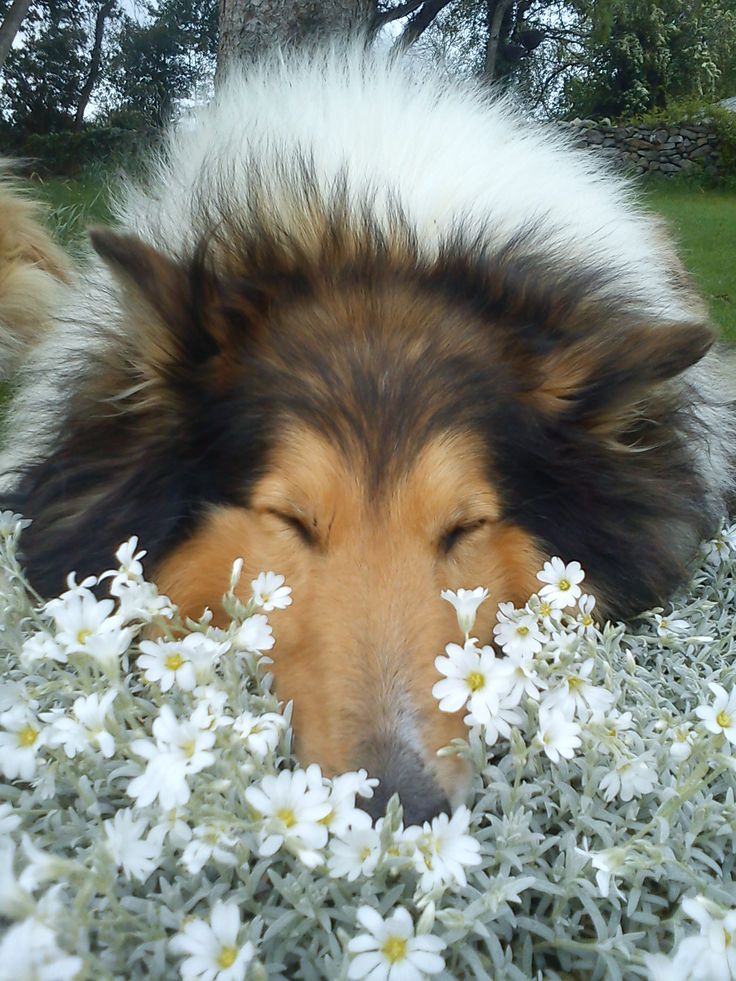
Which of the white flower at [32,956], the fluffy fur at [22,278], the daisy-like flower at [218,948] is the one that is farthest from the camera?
the fluffy fur at [22,278]

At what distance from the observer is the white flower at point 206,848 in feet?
3.40

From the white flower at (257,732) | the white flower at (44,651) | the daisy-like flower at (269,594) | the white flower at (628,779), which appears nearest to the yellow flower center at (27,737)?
the white flower at (44,651)

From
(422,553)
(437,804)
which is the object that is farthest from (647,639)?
(437,804)

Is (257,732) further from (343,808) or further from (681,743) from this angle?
(681,743)

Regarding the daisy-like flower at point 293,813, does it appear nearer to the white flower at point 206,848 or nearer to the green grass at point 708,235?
the white flower at point 206,848

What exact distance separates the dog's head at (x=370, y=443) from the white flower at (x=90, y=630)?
466mm

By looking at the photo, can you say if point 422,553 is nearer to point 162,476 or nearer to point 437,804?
point 437,804

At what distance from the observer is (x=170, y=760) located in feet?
3.45

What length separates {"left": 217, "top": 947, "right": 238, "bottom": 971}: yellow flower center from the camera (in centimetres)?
93

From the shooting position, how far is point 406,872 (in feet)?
3.84

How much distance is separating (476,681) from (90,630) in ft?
1.80

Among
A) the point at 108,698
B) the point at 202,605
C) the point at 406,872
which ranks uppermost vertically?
the point at 108,698

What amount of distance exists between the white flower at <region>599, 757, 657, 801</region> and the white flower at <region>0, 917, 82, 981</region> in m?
0.78

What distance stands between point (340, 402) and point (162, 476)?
A: 1.51ft
